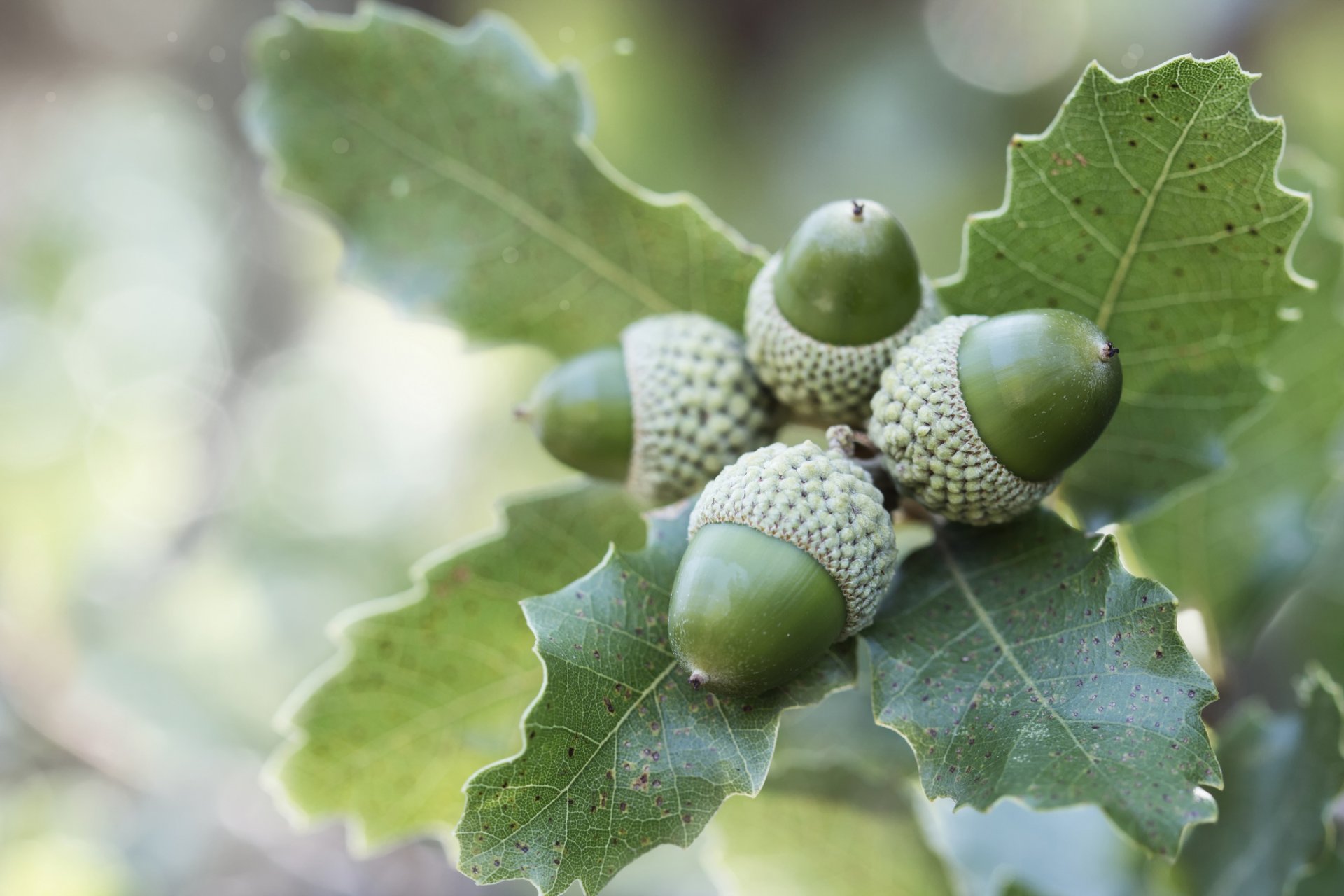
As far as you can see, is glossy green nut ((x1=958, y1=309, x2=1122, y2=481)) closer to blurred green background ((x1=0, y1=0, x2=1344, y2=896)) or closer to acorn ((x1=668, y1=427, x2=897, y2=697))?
acorn ((x1=668, y1=427, x2=897, y2=697))

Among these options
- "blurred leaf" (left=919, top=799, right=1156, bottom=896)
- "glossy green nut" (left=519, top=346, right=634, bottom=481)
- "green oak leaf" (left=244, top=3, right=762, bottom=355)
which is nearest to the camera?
"glossy green nut" (left=519, top=346, right=634, bottom=481)

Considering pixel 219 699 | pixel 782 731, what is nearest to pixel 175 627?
pixel 219 699

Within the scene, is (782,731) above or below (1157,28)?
below

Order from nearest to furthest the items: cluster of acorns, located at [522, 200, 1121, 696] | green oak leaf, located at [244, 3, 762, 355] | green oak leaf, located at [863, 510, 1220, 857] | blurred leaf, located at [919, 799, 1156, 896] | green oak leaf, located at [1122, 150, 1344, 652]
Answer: green oak leaf, located at [863, 510, 1220, 857]
cluster of acorns, located at [522, 200, 1121, 696]
green oak leaf, located at [244, 3, 762, 355]
green oak leaf, located at [1122, 150, 1344, 652]
blurred leaf, located at [919, 799, 1156, 896]

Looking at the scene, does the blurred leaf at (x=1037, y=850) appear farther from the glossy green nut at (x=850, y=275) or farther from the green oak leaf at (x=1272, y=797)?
the glossy green nut at (x=850, y=275)

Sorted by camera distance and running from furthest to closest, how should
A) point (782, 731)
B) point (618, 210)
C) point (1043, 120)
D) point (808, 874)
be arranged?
point (1043, 120) < point (782, 731) < point (808, 874) < point (618, 210)

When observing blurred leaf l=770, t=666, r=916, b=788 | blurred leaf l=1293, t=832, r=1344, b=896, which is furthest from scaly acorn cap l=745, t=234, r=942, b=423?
blurred leaf l=1293, t=832, r=1344, b=896

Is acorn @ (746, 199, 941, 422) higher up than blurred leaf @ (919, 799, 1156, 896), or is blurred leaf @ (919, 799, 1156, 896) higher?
acorn @ (746, 199, 941, 422)

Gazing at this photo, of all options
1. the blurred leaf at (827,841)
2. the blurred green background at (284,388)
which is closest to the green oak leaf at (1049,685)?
the blurred leaf at (827,841)

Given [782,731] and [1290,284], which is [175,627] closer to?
[782,731]
